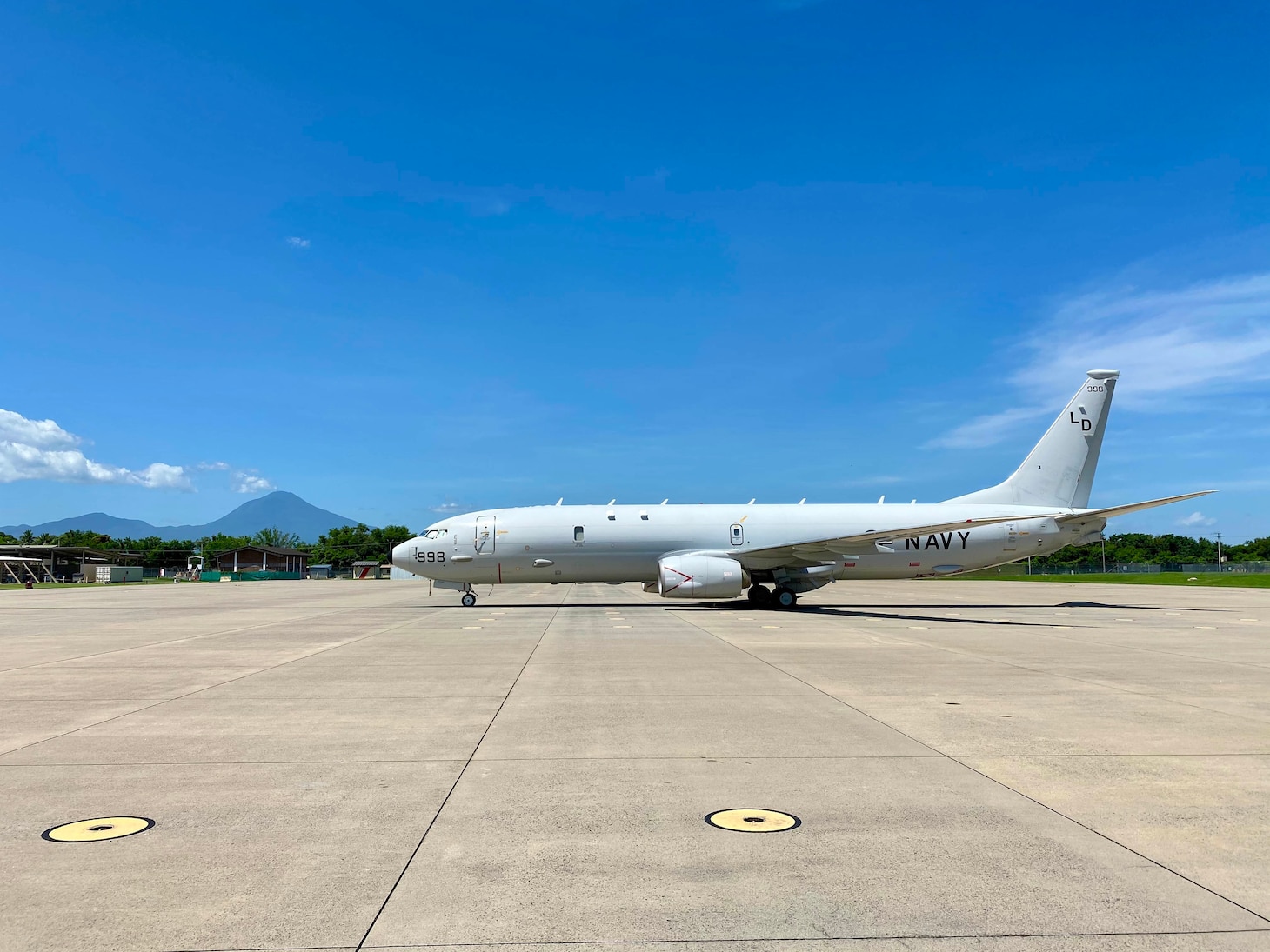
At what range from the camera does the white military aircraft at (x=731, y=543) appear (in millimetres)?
29000

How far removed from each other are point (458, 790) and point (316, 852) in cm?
150

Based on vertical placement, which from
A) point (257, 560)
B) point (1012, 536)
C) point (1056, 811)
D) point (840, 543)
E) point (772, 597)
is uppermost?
point (257, 560)

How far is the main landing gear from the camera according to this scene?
2933cm

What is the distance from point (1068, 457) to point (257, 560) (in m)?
127

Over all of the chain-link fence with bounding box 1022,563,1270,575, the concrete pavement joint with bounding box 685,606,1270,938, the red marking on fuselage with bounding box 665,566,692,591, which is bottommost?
the concrete pavement joint with bounding box 685,606,1270,938

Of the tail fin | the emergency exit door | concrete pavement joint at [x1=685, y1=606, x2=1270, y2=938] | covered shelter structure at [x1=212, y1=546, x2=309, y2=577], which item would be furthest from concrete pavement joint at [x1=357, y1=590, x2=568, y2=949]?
covered shelter structure at [x1=212, y1=546, x2=309, y2=577]

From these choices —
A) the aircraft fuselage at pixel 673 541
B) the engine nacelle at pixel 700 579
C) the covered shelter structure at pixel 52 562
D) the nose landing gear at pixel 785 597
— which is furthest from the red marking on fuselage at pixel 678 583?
the covered shelter structure at pixel 52 562

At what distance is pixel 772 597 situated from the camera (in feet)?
98.3

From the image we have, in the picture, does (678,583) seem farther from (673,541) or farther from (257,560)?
(257,560)

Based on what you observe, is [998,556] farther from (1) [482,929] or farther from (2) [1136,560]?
(2) [1136,560]

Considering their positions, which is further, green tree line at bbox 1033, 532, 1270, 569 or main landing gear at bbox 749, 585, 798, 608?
green tree line at bbox 1033, 532, 1270, 569

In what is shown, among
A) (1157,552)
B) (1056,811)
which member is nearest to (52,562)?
(1056,811)

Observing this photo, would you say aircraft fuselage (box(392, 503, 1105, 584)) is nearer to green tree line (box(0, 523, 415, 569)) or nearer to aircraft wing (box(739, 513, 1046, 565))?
aircraft wing (box(739, 513, 1046, 565))

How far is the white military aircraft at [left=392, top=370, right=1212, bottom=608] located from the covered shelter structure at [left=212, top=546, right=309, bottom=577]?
109639 millimetres
